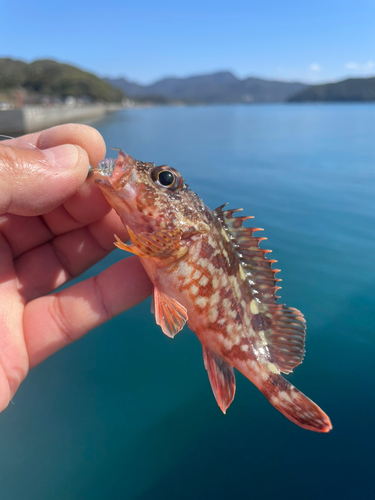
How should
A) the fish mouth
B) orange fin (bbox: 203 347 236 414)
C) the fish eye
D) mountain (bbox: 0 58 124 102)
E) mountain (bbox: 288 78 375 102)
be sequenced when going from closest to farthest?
the fish mouth → the fish eye → orange fin (bbox: 203 347 236 414) → mountain (bbox: 0 58 124 102) → mountain (bbox: 288 78 375 102)

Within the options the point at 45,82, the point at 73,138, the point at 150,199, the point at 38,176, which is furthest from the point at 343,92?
the point at 38,176

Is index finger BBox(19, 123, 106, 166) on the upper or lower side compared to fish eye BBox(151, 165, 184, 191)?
upper

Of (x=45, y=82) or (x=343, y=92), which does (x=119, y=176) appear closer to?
(x=45, y=82)

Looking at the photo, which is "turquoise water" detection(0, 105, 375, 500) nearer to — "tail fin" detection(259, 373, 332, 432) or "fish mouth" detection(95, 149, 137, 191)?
"tail fin" detection(259, 373, 332, 432)

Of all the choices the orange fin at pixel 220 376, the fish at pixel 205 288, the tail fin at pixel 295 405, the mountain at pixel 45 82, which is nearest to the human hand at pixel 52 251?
the fish at pixel 205 288

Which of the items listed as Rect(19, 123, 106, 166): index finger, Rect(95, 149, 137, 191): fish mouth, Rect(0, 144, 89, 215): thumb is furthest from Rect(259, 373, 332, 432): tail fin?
Rect(19, 123, 106, 166): index finger

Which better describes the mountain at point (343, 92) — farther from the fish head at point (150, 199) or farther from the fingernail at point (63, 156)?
the fingernail at point (63, 156)

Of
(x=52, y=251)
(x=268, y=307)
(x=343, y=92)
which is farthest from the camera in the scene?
(x=343, y=92)

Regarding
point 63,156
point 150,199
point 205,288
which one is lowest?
point 205,288
